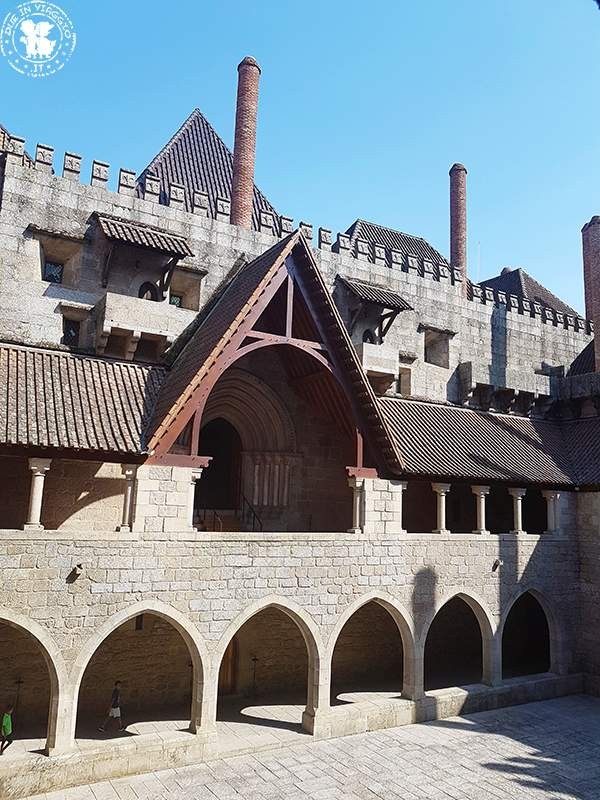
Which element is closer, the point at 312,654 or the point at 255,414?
the point at 312,654

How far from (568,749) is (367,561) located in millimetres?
5849

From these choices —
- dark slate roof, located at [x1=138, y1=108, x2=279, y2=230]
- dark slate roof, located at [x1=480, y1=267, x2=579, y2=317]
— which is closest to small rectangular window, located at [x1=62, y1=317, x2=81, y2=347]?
dark slate roof, located at [x1=138, y1=108, x2=279, y2=230]

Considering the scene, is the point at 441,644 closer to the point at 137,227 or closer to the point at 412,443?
the point at 412,443

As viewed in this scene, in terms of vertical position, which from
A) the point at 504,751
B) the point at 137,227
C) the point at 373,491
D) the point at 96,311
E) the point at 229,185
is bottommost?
the point at 504,751

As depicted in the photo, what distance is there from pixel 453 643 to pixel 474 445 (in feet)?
22.8

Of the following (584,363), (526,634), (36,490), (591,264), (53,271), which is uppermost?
(591,264)

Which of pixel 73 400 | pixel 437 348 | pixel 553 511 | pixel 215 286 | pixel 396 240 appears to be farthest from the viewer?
pixel 396 240

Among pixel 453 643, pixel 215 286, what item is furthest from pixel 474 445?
pixel 215 286

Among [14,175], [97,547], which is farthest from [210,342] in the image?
[14,175]

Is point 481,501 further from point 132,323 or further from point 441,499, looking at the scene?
point 132,323

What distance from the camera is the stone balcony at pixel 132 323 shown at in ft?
52.5

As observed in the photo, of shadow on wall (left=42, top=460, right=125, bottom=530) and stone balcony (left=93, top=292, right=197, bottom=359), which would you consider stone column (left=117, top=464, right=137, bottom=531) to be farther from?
stone balcony (left=93, top=292, right=197, bottom=359)

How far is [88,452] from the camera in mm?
11930

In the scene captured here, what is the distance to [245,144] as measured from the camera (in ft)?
67.2
